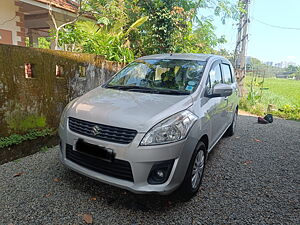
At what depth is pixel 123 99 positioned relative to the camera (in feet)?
8.05

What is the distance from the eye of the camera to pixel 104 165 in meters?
2.09

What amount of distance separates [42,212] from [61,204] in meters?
0.19

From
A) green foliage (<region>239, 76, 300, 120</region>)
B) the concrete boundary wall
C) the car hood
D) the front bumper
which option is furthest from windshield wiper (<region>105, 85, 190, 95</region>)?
green foliage (<region>239, 76, 300, 120</region>)

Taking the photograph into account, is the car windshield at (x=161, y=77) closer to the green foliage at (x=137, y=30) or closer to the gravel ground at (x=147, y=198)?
the gravel ground at (x=147, y=198)

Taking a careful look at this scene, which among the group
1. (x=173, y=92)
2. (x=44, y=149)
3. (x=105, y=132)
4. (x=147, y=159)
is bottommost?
(x=44, y=149)

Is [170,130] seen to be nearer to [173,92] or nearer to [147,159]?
[147,159]

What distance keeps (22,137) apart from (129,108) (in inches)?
79.0

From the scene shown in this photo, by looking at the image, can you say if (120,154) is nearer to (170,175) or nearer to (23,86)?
(170,175)

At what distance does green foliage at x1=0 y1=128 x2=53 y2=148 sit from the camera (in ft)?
9.79

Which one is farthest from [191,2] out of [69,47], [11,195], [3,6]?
[11,195]

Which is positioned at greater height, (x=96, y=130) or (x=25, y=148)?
(x=96, y=130)

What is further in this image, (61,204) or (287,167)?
(287,167)

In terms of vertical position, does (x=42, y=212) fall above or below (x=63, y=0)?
below

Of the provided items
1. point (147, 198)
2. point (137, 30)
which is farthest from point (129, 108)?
point (137, 30)
